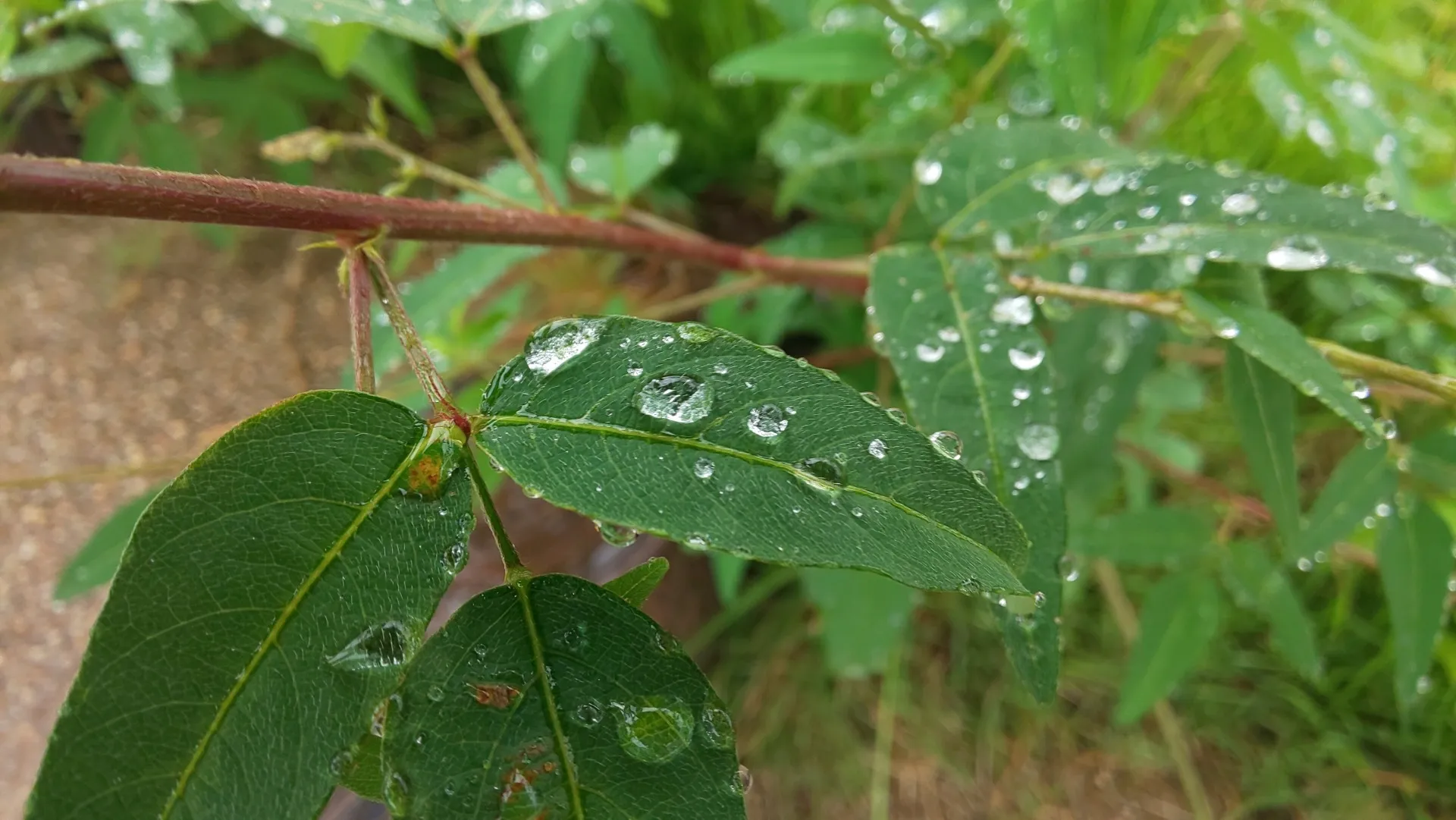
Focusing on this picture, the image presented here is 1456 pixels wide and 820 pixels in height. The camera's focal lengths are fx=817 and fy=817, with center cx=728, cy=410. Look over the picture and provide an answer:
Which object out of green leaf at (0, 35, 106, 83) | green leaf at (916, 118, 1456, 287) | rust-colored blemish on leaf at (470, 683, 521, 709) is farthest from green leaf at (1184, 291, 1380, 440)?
green leaf at (0, 35, 106, 83)

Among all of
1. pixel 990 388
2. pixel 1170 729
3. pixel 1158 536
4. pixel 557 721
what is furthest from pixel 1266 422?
pixel 1170 729

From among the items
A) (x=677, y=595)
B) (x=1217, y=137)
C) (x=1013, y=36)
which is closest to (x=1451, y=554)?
(x=1013, y=36)

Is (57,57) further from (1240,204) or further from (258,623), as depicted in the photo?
(1240,204)

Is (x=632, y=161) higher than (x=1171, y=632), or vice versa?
(x=632, y=161)

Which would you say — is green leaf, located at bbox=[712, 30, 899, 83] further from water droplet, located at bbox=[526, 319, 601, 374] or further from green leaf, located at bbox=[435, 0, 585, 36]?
water droplet, located at bbox=[526, 319, 601, 374]

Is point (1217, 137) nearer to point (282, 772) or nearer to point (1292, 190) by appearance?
point (1292, 190)

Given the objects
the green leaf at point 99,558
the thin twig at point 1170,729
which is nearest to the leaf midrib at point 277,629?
the green leaf at point 99,558
